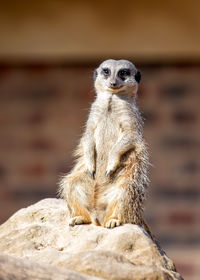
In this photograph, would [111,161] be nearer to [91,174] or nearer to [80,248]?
[91,174]

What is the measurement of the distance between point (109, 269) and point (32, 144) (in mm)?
3777

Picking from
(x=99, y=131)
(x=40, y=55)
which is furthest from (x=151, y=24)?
(x=99, y=131)

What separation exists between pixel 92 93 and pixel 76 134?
0.32 m

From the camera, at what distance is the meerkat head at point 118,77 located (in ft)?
13.2

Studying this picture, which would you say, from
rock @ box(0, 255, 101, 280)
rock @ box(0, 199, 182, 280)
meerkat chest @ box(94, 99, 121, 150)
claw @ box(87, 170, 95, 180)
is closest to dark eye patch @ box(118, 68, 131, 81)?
meerkat chest @ box(94, 99, 121, 150)

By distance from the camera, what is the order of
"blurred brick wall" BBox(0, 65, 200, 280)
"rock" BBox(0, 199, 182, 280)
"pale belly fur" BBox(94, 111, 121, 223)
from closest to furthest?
"rock" BBox(0, 199, 182, 280) < "pale belly fur" BBox(94, 111, 121, 223) < "blurred brick wall" BBox(0, 65, 200, 280)

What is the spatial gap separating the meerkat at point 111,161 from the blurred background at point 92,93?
2.80m

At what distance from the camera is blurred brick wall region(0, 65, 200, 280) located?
7.04 m

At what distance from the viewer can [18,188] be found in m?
7.09

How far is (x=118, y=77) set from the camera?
4039 millimetres

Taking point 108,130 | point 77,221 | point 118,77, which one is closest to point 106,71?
point 118,77

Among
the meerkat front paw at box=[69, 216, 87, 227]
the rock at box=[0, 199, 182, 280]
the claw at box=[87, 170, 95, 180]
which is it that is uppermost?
the claw at box=[87, 170, 95, 180]

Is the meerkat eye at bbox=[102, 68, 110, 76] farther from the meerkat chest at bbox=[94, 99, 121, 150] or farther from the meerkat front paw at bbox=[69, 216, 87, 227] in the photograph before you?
the meerkat front paw at bbox=[69, 216, 87, 227]

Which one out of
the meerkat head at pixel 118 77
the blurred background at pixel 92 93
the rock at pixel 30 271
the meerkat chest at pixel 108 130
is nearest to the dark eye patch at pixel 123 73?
the meerkat head at pixel 118 77
